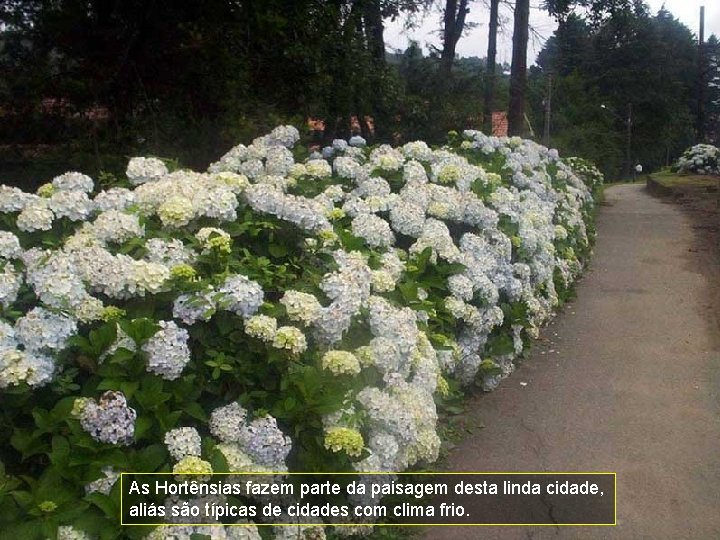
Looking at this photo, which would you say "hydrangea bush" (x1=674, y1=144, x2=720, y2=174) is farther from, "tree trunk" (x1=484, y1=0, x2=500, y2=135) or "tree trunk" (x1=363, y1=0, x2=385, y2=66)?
"tree trunk" (x1=363, y1=0, x2=385, y2=66)

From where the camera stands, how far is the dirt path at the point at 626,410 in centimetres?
412

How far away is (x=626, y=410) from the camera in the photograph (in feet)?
17.9

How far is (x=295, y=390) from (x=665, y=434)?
249cm

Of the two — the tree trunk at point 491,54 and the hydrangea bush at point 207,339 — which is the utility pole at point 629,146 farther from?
the hydrangea bush at point 207,339

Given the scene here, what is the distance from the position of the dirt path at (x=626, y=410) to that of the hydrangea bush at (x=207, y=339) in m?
0.48

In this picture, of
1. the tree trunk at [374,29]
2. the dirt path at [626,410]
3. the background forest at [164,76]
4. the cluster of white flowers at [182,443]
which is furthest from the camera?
the tree trunk at [374,29]

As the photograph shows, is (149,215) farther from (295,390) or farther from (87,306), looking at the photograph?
(295,390)

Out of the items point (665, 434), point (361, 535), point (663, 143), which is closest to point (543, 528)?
point (361, 535)

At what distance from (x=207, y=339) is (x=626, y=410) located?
2.98 metres

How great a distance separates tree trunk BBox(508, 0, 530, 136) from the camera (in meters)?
17.1

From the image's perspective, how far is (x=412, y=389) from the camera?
425cm

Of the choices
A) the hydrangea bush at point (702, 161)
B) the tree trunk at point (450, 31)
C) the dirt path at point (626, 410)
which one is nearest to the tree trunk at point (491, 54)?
the tree trunk at point (450, 31)

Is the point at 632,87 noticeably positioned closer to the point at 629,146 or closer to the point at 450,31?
the point at 629,146

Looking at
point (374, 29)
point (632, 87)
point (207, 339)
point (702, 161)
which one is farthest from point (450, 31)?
point (632, 87)
